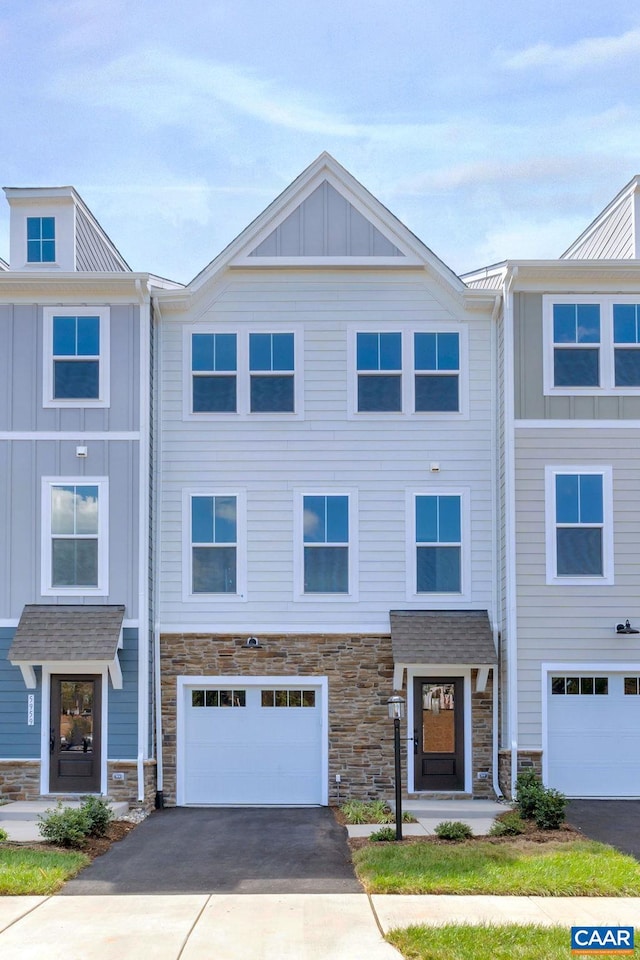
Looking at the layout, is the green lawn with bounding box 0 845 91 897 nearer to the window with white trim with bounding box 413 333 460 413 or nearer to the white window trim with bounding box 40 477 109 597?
the white window trim with bounding box 40 477 109 597

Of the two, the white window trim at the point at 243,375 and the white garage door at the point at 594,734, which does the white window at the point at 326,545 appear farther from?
the white garage door at the point at 594,734

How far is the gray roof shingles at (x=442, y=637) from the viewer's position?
1467 centimetres

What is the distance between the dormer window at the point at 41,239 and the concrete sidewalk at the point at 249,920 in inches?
386

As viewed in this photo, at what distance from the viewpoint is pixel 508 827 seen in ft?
41.2

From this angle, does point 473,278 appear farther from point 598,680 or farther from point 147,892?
point 147,892

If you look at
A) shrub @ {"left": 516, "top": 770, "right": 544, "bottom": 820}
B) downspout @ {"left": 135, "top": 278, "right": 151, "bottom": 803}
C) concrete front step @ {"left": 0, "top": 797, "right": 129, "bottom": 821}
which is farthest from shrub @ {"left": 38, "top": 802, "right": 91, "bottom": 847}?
shrub @ {"left": 516, "top": 770, "right": 544, "bottom": 820}

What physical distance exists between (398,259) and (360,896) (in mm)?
9511

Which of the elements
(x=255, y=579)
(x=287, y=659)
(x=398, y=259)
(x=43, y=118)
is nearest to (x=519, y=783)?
(x=287, y=659)

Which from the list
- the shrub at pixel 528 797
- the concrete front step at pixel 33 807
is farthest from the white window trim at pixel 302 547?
the concrete front step at pixel 33 807

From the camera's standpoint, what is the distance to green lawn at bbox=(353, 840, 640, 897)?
9.52 meters

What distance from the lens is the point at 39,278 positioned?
1502cm

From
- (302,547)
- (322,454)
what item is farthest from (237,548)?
(322,454)

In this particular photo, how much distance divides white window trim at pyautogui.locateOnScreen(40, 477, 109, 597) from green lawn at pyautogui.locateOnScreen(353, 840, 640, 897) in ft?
18.8

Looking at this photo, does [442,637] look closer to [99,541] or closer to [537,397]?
[537,397]
